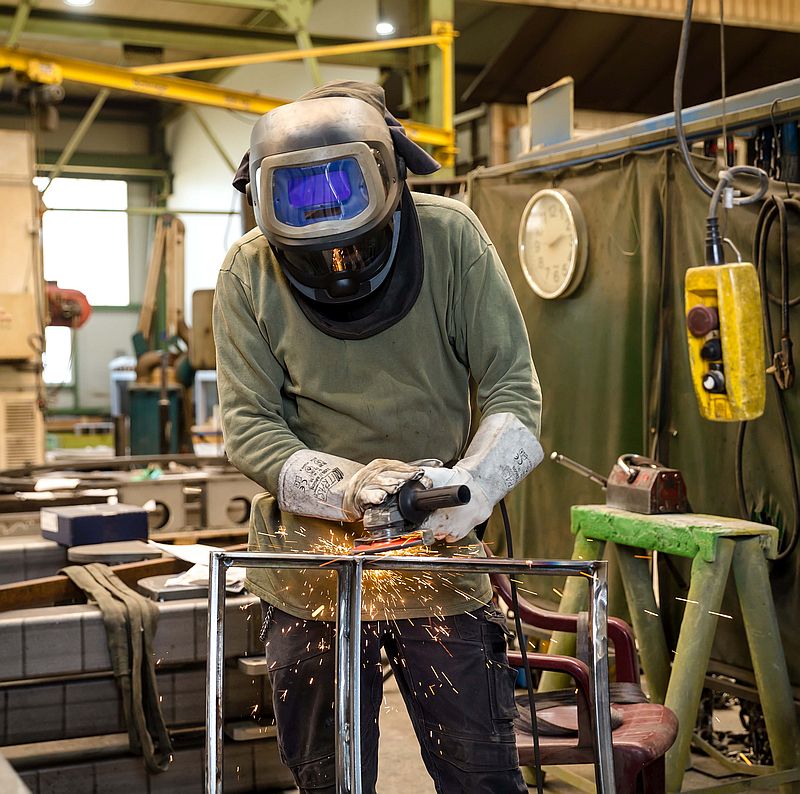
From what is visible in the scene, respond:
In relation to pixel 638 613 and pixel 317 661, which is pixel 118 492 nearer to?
pixel 638 613

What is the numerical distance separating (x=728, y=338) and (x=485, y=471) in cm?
115

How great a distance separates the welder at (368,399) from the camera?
1701mm

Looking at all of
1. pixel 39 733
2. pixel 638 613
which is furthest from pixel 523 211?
pixel 39 733

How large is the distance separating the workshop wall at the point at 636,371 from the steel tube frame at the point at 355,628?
1700 mm

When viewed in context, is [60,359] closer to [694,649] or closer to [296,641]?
[694,649]

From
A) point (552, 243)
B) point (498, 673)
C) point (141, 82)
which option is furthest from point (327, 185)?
point (141, 82)

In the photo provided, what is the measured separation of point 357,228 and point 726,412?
1344mm

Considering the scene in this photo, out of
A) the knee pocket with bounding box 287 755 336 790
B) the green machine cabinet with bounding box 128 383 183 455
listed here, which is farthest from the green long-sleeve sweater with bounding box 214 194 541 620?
the green machine cabinet with bounding box 128 383 183 455

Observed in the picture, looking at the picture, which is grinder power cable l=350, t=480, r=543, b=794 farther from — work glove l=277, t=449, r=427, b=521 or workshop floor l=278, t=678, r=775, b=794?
workshop floor l=278, t=678, r=775, b=794

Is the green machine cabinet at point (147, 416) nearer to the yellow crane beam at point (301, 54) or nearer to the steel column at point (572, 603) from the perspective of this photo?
the yellow crane beam at point (301, 54)

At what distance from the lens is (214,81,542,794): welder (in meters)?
1.70

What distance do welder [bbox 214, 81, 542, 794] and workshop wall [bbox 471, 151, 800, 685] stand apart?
60.4 inches

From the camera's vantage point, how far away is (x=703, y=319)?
2.66 metres

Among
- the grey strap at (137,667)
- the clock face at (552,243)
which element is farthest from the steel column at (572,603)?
the grey strap at (137,667)
